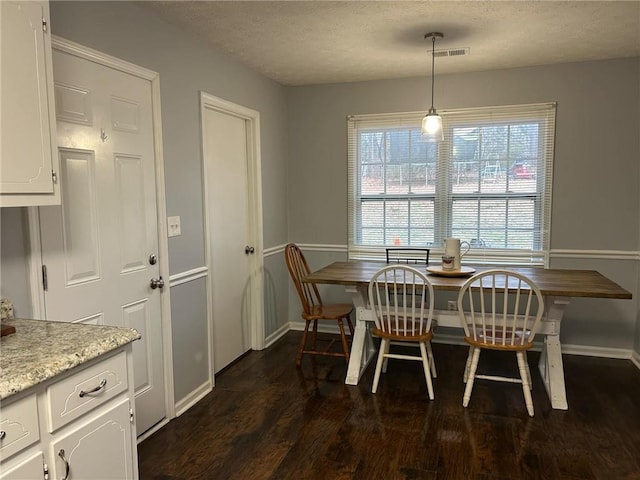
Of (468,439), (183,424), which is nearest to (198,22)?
(183,424)

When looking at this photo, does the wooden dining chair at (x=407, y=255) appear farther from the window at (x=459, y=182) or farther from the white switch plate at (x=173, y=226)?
the white switch plate at (x=173, y=226)

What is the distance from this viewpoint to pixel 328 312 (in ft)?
12.2

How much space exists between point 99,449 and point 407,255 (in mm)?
3170

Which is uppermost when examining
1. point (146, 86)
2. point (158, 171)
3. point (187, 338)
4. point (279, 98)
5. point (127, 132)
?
point (279, 98)

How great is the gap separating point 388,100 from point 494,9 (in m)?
1.68

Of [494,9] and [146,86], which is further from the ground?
[494,9]

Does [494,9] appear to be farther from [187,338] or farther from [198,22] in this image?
[187,338]

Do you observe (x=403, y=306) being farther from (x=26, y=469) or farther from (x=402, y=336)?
(x=26, y=469)

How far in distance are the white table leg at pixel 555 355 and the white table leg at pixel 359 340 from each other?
1.18 m

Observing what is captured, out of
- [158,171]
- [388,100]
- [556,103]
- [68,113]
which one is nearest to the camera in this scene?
[68,113]

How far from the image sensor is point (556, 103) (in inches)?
153

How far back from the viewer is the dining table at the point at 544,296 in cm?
286

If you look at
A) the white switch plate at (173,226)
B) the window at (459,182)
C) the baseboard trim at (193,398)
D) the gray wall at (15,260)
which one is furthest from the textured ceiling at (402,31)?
the baseboard trim at (193,398)

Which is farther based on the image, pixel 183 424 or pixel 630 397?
pixel 630 397
